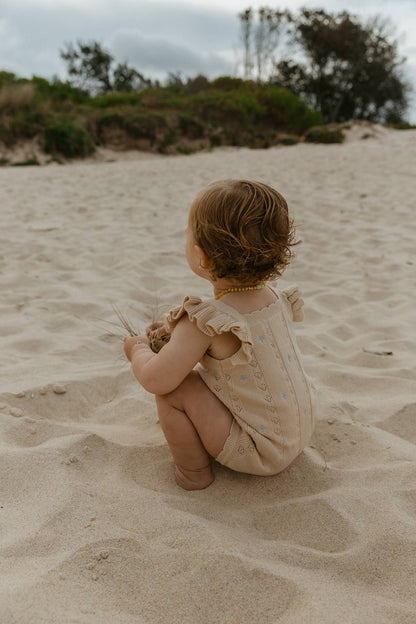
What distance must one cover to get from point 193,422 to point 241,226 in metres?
0.59

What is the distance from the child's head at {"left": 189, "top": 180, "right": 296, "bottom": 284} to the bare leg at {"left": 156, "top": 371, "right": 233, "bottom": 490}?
1.20ft

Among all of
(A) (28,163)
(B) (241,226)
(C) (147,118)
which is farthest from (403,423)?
(C) (147,118)

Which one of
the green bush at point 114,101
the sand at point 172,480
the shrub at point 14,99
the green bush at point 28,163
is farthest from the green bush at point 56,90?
the sand at point 172,480

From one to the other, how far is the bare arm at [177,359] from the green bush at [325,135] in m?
14.5

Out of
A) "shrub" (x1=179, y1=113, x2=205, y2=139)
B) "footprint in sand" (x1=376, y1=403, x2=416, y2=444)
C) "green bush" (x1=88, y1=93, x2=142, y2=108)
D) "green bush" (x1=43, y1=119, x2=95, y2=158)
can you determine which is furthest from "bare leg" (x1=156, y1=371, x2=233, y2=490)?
"green bush" (x1=88, y1=93, x2=142, y2=108)

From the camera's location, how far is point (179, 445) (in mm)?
1469

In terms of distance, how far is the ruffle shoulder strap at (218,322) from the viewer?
1.30 meters

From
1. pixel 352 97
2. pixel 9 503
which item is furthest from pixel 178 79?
pixel 9 503

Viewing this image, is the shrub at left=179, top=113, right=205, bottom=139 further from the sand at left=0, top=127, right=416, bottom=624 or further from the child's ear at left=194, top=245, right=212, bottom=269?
the child's ear at left=194, top=245, right=212, bottom=269

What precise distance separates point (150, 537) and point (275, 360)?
581mm

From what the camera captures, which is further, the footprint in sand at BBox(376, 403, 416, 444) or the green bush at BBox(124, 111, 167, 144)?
the green bush at BBox(124, 111, 167, 144)

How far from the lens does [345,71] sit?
22.2 meters

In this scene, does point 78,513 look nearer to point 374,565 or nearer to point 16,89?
point 374,565

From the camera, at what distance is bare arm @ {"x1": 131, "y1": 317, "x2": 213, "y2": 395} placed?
1.35m
